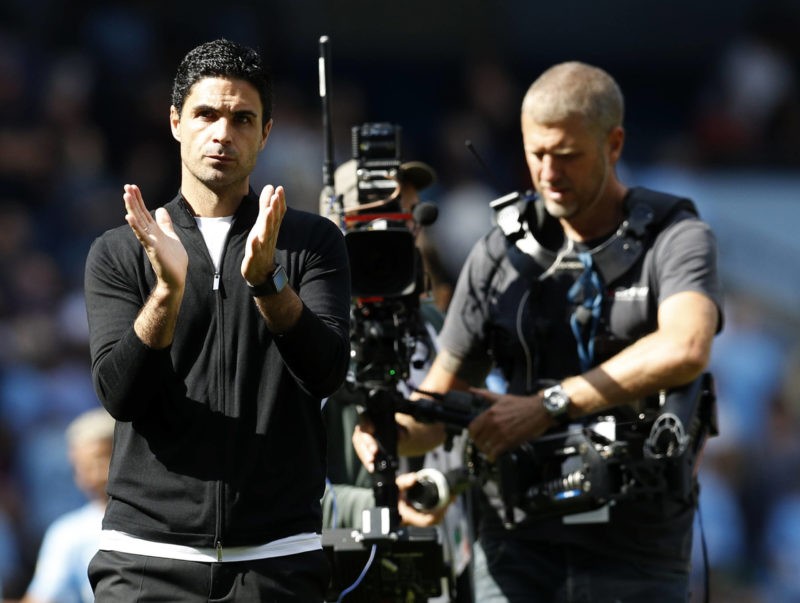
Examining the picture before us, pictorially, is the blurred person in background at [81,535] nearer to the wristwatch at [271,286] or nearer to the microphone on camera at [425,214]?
the microphone on camera at [425,214]

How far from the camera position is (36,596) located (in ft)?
21.8

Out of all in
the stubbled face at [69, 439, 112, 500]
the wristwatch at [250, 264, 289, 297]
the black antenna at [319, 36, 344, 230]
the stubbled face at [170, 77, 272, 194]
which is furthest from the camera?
the stubbled face at [69, 439, 112, 500]

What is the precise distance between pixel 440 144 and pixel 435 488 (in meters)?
8.15

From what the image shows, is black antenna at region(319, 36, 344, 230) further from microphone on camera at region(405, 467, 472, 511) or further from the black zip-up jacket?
the black zip-up jacket

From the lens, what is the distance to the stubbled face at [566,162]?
17.0 ft

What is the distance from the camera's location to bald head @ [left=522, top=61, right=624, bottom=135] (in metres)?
5.20

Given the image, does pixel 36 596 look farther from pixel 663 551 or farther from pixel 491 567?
pixel 663 551

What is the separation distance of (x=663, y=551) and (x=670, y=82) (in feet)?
33.4

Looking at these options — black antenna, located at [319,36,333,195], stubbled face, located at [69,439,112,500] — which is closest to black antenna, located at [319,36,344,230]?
black antenna, located at [319,36,333,195]

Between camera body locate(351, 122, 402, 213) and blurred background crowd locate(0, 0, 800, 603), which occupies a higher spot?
blurred background crowd locate(0, 0, 800, 603)

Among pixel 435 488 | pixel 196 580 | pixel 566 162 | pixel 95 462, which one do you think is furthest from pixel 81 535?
pixel 196 580

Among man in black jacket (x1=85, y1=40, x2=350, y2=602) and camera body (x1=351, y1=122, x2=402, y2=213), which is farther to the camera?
camera body (x1=351, y1=122, x2=402, y2=213)

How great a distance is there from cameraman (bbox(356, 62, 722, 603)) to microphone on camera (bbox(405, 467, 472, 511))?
118 mm

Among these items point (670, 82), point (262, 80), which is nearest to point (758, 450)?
point (670, 82)
